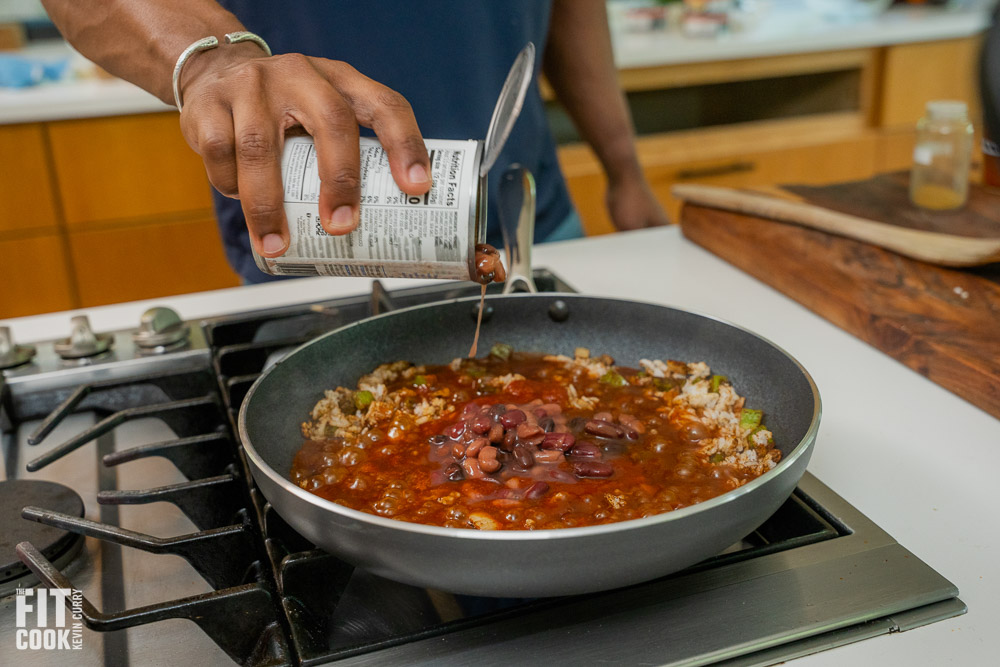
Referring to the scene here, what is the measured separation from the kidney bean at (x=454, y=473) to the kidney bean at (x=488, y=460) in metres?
0.02

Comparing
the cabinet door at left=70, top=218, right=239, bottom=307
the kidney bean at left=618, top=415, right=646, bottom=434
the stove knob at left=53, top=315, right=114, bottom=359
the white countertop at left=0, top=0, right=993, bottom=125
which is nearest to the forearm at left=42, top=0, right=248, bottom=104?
the stove knob at left=53, top=315, right=114, bottom=359

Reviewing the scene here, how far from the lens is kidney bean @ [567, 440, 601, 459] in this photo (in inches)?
32.0

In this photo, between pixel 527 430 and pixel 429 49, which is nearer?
pixel 527 430

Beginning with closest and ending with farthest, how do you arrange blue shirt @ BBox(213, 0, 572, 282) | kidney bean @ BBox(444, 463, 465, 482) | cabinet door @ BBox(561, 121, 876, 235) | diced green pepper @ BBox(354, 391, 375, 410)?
kidney bean @ BBox(444, 463, 465, 482) < diced green pepper @ BBox(354, 391, 375, 410) < blue shirt @ BBox(213, 0, 572, 282) < cabinet door @ BBox(561, 121, 876, 235)

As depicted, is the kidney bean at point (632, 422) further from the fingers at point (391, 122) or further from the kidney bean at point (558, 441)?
the fingers at point (391, 122)

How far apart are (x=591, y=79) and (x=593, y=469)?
132 cm

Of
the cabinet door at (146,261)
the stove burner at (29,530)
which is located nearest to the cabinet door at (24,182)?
the cabinet door at (146,261)

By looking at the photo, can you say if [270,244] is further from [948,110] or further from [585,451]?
[948,110]

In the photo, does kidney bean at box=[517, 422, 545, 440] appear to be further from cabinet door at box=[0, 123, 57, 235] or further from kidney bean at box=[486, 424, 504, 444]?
cabinet door at box=[0, 123, 57, 235]

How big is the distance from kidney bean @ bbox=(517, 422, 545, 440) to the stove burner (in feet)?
1.39

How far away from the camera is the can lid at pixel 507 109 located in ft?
2.39

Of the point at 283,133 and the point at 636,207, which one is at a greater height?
the point at 283,133

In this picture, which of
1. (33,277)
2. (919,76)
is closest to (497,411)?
(33,277)

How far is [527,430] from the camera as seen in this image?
0.83m
